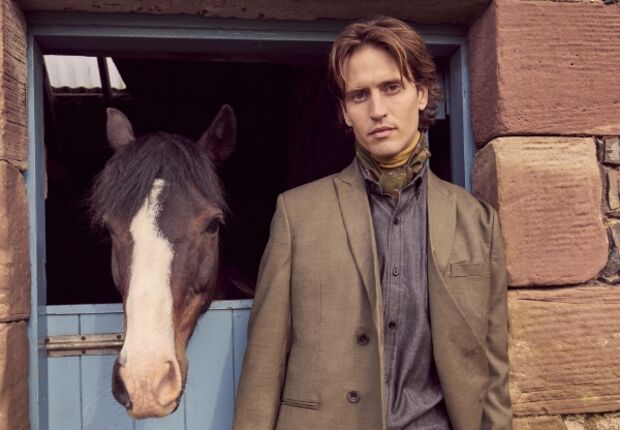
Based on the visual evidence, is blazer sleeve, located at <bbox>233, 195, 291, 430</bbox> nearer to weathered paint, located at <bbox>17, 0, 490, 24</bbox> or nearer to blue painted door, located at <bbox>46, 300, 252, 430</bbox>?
blue painted door, located at <bbox>46, 300, 252, 430</bbox>

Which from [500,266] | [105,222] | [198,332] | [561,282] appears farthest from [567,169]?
[105,222]

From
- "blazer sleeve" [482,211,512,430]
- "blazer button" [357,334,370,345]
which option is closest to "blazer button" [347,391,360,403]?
"blazer button" [357,334,370,345]

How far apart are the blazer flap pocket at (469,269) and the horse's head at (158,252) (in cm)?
81

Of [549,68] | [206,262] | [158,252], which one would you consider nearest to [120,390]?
[158,252]

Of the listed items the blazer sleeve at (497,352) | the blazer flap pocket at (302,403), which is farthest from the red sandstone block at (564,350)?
the blazer flap pocket at (302,403)

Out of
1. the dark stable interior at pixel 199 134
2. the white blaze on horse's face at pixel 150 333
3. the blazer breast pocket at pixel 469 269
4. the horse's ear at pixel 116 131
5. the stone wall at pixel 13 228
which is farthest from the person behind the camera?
the dark stable interior at pixel 199 134

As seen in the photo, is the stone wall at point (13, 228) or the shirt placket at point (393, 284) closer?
the shirt placket at point (393, 284)

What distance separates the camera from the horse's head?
1805 mm

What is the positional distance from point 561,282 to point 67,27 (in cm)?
196

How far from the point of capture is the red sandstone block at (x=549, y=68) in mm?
2330

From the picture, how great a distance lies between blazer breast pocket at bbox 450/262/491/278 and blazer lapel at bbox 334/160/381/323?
0.24 metres

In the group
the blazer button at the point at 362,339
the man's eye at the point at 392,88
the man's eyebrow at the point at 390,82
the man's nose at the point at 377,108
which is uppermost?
the man's eyebrow at the point at 390,82

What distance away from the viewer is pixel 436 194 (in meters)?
2.02

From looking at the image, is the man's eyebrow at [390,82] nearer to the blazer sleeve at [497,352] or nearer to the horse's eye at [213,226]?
the blazer sleeve at [497,352]
